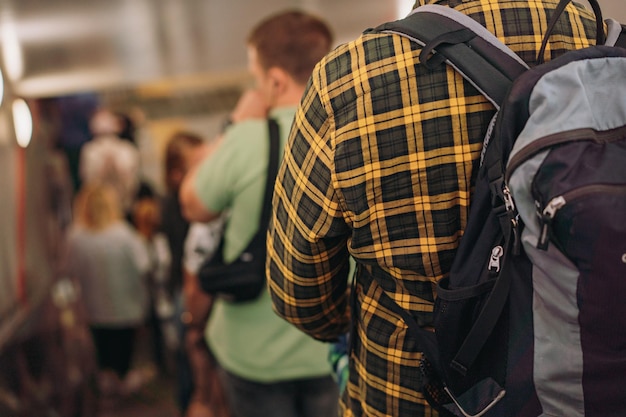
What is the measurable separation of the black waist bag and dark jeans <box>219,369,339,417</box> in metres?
0.27

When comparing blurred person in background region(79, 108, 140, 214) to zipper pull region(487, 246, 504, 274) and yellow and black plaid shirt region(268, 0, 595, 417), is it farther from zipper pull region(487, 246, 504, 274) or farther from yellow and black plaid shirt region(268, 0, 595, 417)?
zipper pull region(487, 246, 504, 274)

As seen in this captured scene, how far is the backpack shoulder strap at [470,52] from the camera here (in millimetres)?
893

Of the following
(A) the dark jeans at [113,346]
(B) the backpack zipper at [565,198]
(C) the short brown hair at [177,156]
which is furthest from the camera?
(A) the dark jeans at [113,346]

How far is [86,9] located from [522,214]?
92.0 inches

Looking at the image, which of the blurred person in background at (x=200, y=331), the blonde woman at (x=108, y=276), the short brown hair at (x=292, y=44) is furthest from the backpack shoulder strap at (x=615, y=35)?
the blonde woman at (x=108, y=276)

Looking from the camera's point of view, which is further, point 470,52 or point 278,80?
point 278,80

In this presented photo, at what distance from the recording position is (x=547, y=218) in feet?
2.59

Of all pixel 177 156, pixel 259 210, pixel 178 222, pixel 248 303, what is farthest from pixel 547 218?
pixel 177 156

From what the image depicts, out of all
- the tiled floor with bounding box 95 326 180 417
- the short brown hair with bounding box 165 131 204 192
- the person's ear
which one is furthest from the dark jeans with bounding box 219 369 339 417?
the tiled floor with bounding box 95 326 180 417

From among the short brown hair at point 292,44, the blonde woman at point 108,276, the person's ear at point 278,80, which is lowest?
the blonde woman at point 108,276

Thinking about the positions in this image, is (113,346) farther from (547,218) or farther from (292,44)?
(547,218)

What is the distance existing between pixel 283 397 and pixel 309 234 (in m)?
0.98

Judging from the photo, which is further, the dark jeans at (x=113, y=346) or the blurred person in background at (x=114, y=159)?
the blurred person in background at (x=114, y=159)

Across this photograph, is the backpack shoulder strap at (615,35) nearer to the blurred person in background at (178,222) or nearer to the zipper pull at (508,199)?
the zipper pull at (508,199)
